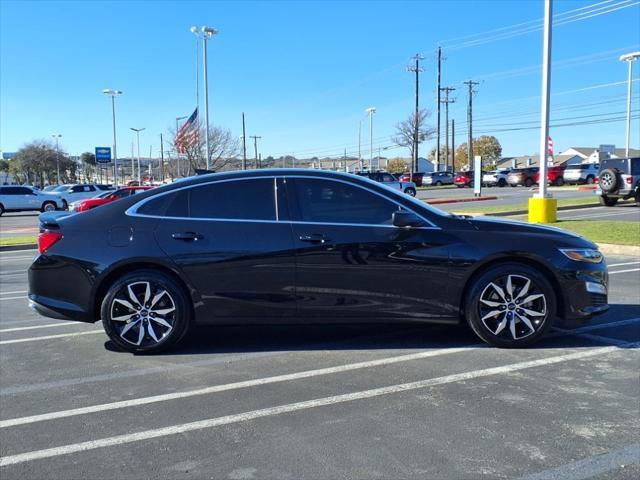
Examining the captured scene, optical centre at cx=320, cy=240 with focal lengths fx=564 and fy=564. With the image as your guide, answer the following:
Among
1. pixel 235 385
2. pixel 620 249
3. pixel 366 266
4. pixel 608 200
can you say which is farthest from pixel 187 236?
pixel 608 200

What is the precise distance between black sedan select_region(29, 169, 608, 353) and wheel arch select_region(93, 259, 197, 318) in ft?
0.03

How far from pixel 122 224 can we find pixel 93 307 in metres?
0.77

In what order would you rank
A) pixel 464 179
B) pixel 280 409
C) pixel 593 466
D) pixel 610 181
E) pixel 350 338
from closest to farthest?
1. pixel 593 466
2. pixel 280 409
3. pixel 350 338
4. pixel 610 181
5. pixel 464 179

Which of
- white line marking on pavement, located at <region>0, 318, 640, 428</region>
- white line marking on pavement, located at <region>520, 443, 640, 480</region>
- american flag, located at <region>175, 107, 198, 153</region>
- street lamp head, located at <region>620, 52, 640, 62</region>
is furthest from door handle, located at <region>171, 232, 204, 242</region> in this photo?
street lamp head, located at <region>620, 52, 640, 62</region>

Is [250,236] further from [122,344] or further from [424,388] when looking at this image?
[424,388]

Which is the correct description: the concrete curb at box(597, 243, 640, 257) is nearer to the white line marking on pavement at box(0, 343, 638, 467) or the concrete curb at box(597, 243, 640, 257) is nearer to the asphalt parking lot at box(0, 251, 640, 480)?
the asphalt parking lot at box(0, 251, 640, 480)

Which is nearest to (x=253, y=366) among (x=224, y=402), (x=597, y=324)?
(x=224, y=402)

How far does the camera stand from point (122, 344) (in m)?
4.99

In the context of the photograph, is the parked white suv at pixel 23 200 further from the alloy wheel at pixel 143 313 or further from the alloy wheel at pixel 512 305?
the alloy wheel at pixel 512 305

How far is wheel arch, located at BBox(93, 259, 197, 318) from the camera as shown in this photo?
4906 mm

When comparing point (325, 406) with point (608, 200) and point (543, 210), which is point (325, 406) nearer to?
point (543, 210)

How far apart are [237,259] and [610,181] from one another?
20447 millimetres

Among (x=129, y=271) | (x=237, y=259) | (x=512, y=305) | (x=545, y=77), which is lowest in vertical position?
(x=512, y=305)

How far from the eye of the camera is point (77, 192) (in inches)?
1355
